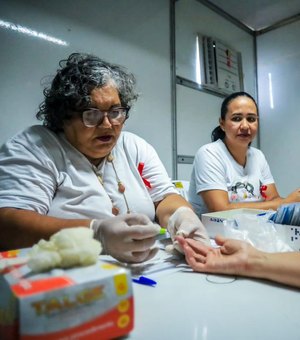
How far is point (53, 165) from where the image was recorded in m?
0.91

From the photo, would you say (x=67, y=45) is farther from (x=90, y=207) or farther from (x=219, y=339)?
(x=219, y=339)

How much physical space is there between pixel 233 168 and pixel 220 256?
1031 mm

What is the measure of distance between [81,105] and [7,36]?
0.70 m

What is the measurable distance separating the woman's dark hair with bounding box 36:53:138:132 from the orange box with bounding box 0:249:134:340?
0.68 m

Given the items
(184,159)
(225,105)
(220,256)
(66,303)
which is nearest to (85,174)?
(220,256)

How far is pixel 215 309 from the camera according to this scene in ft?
1.56

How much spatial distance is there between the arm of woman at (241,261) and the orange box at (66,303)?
0.31 metres

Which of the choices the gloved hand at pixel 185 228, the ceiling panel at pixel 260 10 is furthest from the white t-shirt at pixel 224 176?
the ceiling panel at pixel 260 10

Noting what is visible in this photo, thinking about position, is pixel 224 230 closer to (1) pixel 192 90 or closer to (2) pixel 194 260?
(2) pixel 194 260

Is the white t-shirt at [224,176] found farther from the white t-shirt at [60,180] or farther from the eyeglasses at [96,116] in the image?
the eyeglasses at [96,116]

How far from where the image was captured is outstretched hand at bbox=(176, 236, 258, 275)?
0.62 meters

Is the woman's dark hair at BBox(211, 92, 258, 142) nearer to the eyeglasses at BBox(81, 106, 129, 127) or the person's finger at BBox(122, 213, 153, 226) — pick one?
the eyeglasses at BBox(81, 106, 129, 127)

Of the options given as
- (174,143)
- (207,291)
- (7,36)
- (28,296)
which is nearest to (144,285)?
(207,291)

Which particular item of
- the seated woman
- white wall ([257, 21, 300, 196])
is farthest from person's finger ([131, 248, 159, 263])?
white wall ([257, 21, 300, 196])
